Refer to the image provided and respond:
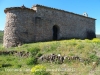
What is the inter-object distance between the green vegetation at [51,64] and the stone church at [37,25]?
2.72 metres

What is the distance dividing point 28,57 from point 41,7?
7435mm

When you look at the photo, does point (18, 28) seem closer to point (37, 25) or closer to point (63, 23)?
point (37, 25)

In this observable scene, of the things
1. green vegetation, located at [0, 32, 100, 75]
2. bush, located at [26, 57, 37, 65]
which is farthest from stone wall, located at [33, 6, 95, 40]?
bush, located at [26, 57, 37, 65]

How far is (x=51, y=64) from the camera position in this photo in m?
13.8

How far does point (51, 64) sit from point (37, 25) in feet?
24.4

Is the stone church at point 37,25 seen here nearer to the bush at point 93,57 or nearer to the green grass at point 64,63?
the green grass at point 64,63

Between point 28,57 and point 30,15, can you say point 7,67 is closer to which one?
point 28,57

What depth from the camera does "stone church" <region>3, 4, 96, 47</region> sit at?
63.5ft

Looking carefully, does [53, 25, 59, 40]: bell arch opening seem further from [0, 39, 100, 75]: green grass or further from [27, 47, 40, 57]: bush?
[27, 47, 40, 57]: bush

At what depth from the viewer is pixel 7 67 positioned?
13617 mm

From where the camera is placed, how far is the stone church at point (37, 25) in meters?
19.4

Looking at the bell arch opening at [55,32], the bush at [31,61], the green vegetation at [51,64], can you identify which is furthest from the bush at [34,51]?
the bell arch opening at [55,32]

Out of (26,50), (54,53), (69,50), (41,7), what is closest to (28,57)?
(26,50)

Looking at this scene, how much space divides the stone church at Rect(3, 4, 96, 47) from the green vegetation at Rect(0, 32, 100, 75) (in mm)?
2718
